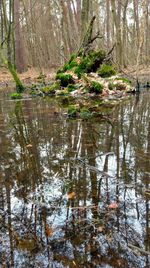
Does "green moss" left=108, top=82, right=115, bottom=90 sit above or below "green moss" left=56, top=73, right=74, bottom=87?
below

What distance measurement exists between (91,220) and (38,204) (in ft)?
1.64

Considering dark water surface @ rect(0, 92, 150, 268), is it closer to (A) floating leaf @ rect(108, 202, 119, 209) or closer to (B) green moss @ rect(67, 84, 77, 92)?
(A) floating leaf @ rect(108, 202, 119, 209)

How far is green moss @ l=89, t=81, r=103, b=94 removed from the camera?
10461 mm

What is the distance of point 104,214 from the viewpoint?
2.32 meters

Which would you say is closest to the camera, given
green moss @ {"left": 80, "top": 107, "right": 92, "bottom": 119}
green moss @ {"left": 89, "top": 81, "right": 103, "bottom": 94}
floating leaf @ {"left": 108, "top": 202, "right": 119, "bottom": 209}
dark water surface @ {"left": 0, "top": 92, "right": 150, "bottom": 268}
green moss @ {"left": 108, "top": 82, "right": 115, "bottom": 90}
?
dark water surface @ {"left": 0, "top": 92, "right": 150, "bottom": 268}

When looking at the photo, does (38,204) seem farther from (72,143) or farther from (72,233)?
(72,143)

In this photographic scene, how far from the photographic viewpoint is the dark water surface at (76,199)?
1.89 meters

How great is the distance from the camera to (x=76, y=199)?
2.58 metres

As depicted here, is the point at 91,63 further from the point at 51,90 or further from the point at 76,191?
the point at 76,191

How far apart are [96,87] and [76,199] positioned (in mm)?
8246

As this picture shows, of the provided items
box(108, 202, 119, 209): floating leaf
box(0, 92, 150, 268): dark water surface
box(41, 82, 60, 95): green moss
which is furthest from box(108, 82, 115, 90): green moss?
box(108, 202, 119, 209): floating leaf

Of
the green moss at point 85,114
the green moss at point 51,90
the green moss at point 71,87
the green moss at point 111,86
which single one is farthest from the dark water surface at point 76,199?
the green moss at point 51,90

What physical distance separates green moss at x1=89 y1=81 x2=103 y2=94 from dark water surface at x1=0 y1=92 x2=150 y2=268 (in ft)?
18.9

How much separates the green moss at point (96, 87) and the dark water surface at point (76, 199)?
5.76m
